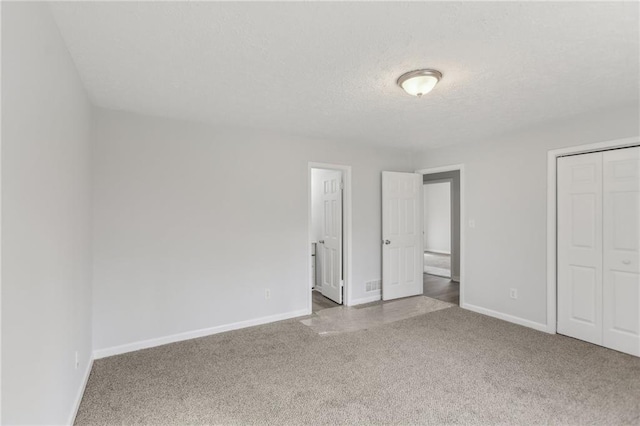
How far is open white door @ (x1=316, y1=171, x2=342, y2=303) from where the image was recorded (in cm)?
476

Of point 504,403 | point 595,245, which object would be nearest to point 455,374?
point 504,403

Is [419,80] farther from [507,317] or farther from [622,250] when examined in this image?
[507,317]

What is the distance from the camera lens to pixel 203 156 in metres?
3.56

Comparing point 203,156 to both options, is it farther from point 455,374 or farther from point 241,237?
point 455,374

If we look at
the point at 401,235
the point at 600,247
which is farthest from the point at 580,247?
Result: the point at 401,235

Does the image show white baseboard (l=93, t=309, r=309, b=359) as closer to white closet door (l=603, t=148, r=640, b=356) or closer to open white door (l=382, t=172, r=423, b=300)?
open white door (l=382, t=172, r=423, b=300)

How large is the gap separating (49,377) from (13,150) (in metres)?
1.16

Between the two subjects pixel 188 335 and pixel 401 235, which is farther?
pixel 401 235

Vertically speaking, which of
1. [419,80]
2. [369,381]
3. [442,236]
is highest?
[419,80]

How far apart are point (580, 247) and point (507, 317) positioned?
1.16m

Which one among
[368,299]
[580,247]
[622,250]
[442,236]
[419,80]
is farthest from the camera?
[442,236]

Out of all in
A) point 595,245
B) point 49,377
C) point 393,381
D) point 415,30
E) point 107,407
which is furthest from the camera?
point 595,245

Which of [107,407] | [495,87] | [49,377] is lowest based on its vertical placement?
[107,407]

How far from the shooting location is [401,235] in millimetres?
5031
